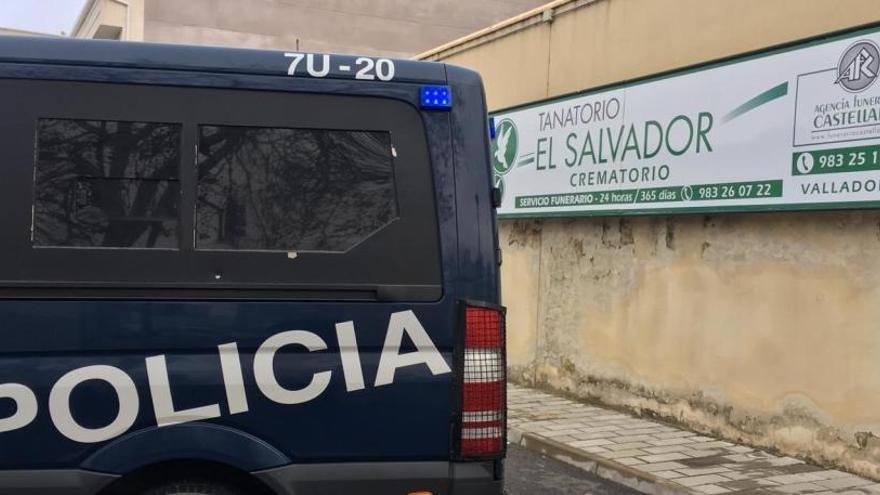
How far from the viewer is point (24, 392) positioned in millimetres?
2750

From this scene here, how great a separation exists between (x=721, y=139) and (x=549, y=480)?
9.97 feet

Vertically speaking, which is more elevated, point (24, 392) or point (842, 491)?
point (24, 392)

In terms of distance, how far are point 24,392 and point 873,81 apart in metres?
5.32

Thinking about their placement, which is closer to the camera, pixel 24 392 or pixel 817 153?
pixel 24 392

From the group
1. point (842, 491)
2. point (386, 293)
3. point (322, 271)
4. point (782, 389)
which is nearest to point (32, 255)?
point (322, 271)

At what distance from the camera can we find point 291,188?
118 inches

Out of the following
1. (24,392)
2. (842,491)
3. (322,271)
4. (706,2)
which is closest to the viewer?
(24,392)

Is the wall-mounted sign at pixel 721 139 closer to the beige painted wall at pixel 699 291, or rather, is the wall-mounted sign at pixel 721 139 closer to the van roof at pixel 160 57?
the beige painted wall at pixel 699 291

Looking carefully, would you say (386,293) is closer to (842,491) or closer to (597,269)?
(842,491)

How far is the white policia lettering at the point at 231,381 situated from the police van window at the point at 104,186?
1.52 feet

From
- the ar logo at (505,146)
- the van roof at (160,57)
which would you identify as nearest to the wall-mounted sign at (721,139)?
the ar logo at (505,146)

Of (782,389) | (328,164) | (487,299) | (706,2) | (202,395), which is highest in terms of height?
(706,2)

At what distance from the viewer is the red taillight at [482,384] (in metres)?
2.99

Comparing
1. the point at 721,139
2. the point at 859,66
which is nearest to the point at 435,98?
the point at 859,66
